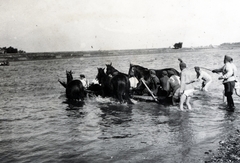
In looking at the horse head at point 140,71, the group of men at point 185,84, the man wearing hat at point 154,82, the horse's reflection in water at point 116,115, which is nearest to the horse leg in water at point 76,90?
the horse's reflection in water at point 116,115

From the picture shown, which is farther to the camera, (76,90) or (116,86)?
(76,90)

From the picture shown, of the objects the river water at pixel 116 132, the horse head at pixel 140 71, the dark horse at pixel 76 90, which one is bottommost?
the river water at pixel 116 132

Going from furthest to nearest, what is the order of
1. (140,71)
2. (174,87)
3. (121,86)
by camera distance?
1. (140,71)
2. (121,86)
3. (174,87)

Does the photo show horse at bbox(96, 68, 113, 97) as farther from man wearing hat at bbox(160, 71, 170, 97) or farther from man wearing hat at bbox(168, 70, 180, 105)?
man wearing hat at bbox(168, 70, 180, 105)

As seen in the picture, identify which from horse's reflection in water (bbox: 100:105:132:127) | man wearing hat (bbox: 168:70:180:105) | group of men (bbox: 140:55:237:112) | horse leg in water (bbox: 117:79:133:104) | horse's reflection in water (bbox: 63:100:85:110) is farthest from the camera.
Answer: horse's reflection in water (bbox: 63:100:85:110)

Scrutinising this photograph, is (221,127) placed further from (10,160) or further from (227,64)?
(10,160)

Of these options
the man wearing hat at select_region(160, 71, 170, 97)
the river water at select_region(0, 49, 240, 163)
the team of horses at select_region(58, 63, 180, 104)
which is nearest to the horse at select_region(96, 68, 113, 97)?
the team of horses at select_region(58, 63, 180, 104)

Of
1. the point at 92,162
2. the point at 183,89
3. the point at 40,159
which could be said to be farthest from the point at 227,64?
the point at 40,159

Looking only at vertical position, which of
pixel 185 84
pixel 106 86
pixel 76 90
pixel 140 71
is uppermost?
pixel 140 71

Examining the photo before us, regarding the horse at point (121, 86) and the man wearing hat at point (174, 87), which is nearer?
the man wearing hat at point (174, 87)

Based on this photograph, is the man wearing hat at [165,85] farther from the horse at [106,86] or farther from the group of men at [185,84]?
the horse at [106,86]

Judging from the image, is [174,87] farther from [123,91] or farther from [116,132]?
[116,132]

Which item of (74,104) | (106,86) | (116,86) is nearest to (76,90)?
(74,104)

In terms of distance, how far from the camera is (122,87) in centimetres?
1194
